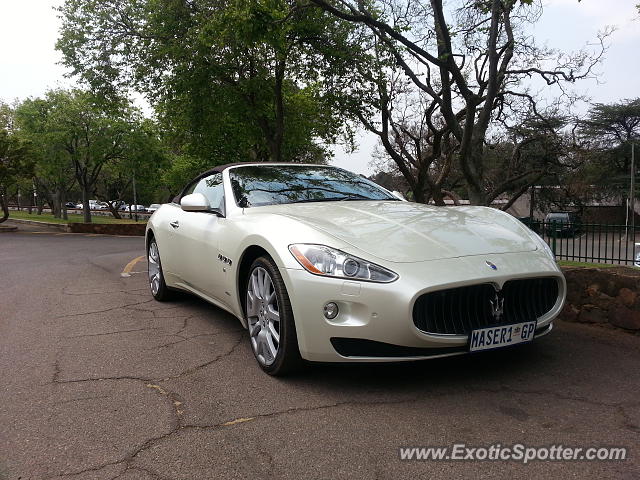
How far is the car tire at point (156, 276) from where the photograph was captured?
5.84 m

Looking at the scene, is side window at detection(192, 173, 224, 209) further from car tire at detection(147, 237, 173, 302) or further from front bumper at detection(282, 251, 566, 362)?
front bumper at detection(282, 251, 566, 362)

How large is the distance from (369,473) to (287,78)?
17339 mm

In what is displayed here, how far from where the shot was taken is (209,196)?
16.4 feet

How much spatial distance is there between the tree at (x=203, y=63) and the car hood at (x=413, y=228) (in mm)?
10734

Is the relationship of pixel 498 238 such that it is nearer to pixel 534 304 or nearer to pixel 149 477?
pixel 534 304

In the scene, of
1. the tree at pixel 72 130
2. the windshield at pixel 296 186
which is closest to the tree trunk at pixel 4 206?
the tree at pixel 72 130

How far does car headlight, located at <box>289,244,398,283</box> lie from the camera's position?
293 centimetres

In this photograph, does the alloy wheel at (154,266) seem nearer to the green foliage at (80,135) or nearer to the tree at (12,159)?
the tree at (12,159)

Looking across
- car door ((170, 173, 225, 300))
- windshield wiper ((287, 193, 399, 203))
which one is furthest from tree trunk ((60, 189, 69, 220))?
windshield wiper ((287, 193, 399, 203))

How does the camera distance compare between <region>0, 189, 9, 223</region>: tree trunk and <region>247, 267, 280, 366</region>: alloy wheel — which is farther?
<region>0, 189, 9, 223</region>: tree trunk

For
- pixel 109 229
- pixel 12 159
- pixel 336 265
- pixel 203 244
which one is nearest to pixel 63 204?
pixel 12 159

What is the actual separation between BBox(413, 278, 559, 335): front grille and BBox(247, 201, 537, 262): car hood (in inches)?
9.4

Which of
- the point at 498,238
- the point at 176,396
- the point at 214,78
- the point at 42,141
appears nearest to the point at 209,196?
the point at 176,396

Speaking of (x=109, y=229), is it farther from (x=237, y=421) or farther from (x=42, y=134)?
(x=237, y=421)
